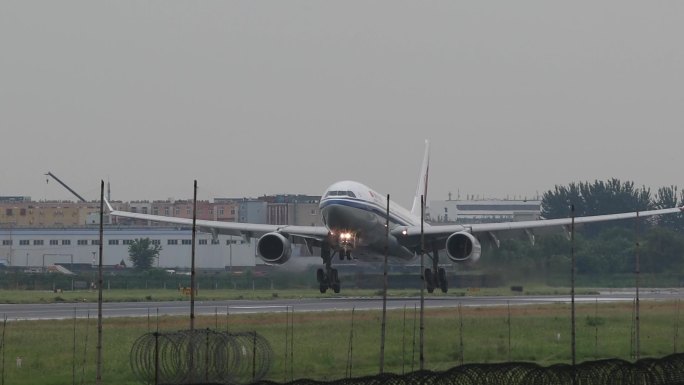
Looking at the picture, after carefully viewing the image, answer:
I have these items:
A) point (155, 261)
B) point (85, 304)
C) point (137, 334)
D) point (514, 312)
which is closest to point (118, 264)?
point (155, 261)

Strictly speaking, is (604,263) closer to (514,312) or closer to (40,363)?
(514,312)

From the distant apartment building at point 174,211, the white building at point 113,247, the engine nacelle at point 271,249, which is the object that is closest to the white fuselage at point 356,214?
the engine nacelle at point 271,249

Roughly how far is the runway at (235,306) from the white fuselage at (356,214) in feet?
10.8

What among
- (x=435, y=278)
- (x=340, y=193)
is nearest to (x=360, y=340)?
(x=340, y=193)

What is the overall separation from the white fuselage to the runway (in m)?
3.30

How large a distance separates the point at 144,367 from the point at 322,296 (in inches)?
1798

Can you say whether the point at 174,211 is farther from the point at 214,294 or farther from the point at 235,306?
the point at 235,306

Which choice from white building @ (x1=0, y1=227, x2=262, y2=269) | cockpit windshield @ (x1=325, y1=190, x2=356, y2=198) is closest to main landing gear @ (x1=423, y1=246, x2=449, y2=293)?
cockpit windshield @ (x1=325, y1=190, x2=356, y2=198)

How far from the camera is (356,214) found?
65.6m

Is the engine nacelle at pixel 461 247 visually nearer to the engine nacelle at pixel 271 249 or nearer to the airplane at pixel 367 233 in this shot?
the airplane at pixel 367 233

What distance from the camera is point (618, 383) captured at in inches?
1100

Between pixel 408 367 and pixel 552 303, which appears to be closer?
pixel 408 367

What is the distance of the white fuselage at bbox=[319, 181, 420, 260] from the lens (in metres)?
65.6

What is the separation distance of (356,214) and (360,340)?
21601 mm
